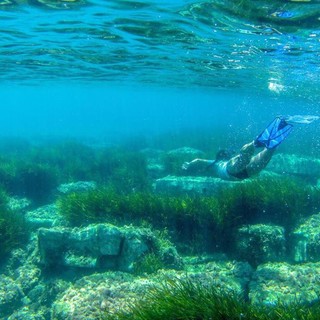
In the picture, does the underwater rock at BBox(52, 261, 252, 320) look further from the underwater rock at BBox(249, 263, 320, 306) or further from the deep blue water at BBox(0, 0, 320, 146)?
the deep blue water at BBox(0, 0, 320, 146)

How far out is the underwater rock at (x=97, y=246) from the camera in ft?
26.5

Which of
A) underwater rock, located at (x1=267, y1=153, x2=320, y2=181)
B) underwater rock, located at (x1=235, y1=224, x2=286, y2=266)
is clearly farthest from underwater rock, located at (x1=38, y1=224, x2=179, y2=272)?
underwater rock, located at (x1=267, y1=153, x2=320, y2=181)

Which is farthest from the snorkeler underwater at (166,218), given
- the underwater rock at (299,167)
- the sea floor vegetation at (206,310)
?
the underwater rock at (299,167)

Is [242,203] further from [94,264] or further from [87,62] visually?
[87,62]

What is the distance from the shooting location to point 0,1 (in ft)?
35.3

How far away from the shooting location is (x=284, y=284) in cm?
654

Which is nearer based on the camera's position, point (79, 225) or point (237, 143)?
point (79, 225)

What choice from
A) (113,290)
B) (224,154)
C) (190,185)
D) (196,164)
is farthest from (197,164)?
(113,290)

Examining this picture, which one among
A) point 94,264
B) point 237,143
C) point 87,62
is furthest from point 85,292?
point 237,143

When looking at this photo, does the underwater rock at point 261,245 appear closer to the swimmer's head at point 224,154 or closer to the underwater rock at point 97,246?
the underwater rock at point 97,246

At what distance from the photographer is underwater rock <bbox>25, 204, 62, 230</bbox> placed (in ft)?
39.4

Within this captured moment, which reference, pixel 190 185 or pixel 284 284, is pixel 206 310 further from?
pixel 190 185

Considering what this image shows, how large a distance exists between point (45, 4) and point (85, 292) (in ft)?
31.6

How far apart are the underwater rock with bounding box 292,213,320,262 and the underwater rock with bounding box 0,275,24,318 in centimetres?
773
